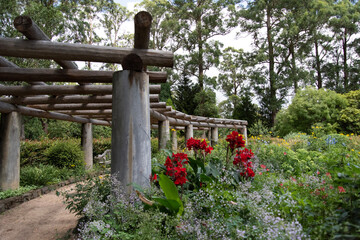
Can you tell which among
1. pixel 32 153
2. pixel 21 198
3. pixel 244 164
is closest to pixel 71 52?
pixel 244 164

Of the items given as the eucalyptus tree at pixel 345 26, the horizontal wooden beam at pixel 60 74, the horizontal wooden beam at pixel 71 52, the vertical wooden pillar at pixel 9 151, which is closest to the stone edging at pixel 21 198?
the vertical wooden pillar at pixel 9 151

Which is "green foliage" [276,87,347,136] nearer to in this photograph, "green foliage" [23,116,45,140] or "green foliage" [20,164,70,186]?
"green foliage" [20,164,70,186]

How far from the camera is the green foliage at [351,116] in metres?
14.4

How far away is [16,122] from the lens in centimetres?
582

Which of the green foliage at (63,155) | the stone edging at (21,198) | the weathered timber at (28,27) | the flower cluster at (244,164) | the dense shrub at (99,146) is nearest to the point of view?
the weathered timber at (28,27)

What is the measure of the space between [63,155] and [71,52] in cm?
605

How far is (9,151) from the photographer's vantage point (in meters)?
5.68

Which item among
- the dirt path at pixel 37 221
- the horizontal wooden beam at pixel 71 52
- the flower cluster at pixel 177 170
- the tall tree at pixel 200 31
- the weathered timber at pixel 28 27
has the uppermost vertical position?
the tall tree at pixel 200 31

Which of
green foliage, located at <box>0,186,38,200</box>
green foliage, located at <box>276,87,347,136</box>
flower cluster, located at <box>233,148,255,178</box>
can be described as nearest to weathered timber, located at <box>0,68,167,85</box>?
flower cluster, located at <box>233,148,255,178</box>

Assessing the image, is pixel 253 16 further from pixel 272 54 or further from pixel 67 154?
pixel 67 154

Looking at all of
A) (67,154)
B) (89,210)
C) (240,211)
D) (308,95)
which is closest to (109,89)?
(89,210)

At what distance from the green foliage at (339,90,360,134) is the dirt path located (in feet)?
52.0

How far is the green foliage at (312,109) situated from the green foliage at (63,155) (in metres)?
13.8

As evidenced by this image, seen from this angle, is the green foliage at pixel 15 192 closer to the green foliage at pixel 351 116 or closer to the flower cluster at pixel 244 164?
the flower cluster at pixel 244 164
